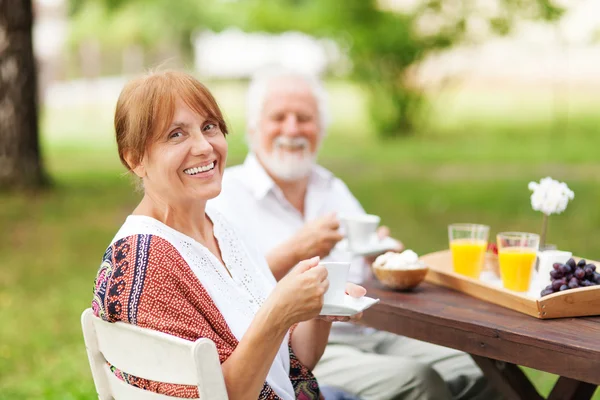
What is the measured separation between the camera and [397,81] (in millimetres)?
14484

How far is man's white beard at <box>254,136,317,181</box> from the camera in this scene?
11.0 ft

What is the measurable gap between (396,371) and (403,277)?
321mm

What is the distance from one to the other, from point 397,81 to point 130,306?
13.0m

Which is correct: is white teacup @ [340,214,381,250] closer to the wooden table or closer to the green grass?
the wooden table

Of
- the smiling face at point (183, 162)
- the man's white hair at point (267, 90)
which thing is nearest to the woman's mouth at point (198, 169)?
the smiling face at point (183, 162)

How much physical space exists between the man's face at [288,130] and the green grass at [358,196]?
5.64 ft

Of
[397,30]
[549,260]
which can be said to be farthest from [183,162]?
[397,30]

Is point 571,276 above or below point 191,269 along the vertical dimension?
below

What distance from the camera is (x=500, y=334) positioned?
218 centimetres

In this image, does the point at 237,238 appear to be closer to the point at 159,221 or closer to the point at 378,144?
the point at 159,221

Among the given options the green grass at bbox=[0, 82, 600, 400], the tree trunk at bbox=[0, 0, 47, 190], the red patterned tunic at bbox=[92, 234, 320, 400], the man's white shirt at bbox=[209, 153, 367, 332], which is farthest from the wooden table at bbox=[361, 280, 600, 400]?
the tree trunk at bbox=[0, 0, 47, 190]

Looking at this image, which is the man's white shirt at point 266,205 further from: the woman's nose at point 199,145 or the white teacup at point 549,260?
the woman's nose at point 199,145

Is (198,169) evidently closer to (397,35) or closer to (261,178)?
(261,178)

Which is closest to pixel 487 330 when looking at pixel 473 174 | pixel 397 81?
pixel 473 174
